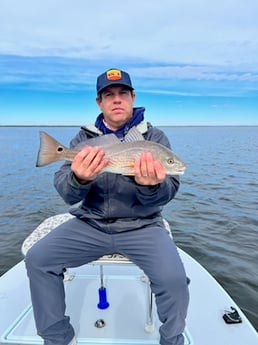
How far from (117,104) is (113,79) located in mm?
243

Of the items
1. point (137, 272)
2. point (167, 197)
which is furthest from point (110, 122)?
point (137, 272)

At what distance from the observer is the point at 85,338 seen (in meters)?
2.92

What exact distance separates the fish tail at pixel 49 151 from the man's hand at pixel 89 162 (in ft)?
0.55

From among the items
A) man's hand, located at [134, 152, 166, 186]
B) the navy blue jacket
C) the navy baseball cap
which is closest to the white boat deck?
the navy blue jacket

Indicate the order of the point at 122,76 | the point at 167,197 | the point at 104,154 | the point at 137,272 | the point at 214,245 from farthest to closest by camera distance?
the point at 214,245
the point at 137,272
the point at 122,76
the point at 167,197
the point at 104,154

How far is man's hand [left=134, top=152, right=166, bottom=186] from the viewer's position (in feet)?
8.09

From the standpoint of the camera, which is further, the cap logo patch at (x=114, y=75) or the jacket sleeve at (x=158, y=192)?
the cap logo patch at (x=114, y=75)

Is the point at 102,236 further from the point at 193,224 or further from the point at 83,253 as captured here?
Answer: the point at 193,224

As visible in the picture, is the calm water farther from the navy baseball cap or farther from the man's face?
the navy baseball cap

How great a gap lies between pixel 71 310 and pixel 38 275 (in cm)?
102

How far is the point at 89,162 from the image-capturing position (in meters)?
2.48

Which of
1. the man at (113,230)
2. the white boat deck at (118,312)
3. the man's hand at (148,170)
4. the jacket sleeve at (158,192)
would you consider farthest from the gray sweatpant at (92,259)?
the man's hand at (148,170)

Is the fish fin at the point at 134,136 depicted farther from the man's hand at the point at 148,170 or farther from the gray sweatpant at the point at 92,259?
the gray sweatpant at the point at 92,259

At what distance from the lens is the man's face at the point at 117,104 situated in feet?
10.5
